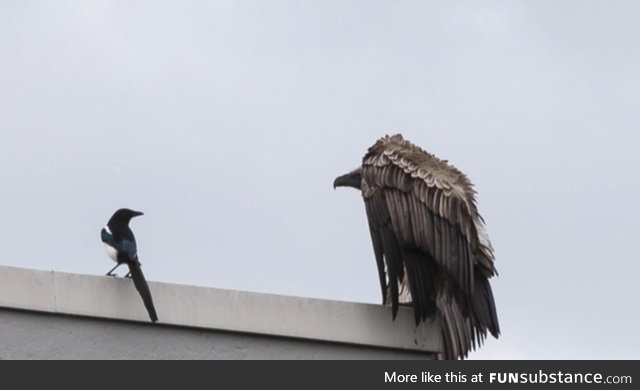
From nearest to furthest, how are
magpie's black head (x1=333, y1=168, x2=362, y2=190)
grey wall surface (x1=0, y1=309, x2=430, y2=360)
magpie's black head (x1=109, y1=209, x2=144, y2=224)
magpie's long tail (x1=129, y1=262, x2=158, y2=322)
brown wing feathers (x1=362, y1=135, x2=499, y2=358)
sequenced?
grey wall surface (x1=0, y1=309, x2=430, y2=360)
magpie's long tail (x1=129, y1=262, x2=158, y2=322)
magpie's black head (x1=109, y1=209, x2=144, y2=224)
brown wing feathers (x1=362, y1=135, x2=499, y2=358)
magpie's black head (x1=333, y1=168, x2=362, y2=190)

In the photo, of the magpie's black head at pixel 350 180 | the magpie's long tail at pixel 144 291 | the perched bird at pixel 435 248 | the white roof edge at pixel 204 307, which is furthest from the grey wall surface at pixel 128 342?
the magpie's black head at pixel 350 180

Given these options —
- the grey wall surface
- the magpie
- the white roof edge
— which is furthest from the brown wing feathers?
the magpie

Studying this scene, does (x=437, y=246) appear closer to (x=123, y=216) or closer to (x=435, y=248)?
(x=435, y=248)

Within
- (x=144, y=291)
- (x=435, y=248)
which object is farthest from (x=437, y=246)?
(x=144, y=291)

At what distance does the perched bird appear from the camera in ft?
46.0

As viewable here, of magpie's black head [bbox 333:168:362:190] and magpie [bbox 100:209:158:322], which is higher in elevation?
magpie's black head [bbox 333:168:362:190]

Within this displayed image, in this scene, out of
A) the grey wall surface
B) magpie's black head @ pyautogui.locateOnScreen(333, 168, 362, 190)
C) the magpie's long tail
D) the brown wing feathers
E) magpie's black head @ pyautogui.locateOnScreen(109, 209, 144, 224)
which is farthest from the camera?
magpie's black head @ pyautogui.locateOnScreen(333, 168, 362, 190)

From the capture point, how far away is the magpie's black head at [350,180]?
1636 centimetres

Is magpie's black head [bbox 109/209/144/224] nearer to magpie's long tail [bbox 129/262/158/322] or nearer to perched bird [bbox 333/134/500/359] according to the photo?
magpie's long tail [bbox 129/262/158/322]

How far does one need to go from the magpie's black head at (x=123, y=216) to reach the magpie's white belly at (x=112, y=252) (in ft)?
0.80

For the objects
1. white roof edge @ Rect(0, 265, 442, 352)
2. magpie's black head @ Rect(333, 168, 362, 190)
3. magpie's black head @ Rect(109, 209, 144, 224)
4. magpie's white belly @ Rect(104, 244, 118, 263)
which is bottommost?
white roof edge @ Rect(0, 265, 442, 352)
